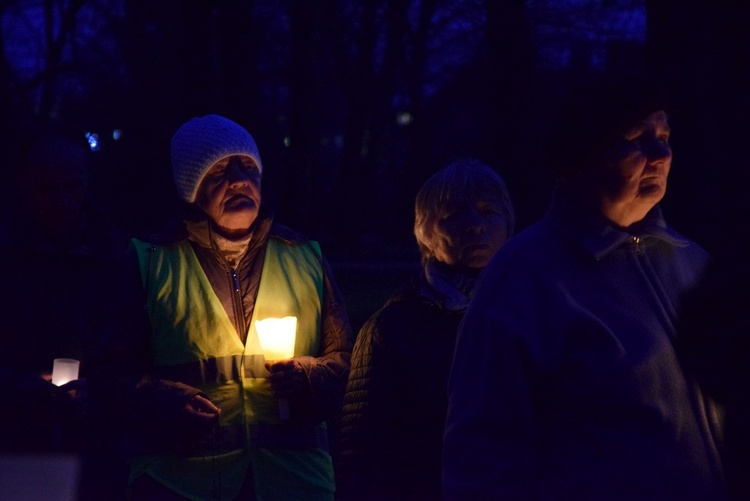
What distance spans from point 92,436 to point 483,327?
2.14 meters

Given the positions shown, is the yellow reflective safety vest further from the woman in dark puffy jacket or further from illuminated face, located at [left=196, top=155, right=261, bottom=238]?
the woman in dark puffy jacket

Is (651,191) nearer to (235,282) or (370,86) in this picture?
(235,282)

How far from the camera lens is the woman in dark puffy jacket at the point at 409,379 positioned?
11.5 ft

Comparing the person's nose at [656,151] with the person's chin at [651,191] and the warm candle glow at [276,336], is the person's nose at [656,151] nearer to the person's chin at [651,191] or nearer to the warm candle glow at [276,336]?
the person's chin at [651,191]

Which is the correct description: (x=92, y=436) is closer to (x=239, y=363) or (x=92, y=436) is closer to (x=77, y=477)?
(x=77, y=477)

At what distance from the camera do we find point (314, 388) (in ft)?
12.9

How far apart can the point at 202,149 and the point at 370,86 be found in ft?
97.3

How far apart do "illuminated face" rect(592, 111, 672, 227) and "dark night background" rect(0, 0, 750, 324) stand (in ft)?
0.65

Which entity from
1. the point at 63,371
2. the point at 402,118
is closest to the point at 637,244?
the point at 63,371

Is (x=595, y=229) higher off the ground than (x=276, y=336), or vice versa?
(x=595, y=229)

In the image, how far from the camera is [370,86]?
110 feet

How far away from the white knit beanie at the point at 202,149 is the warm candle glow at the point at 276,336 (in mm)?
611

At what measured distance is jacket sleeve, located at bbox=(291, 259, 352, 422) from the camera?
13.0ft

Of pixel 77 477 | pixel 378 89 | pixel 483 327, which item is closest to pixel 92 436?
pixel 77 477
